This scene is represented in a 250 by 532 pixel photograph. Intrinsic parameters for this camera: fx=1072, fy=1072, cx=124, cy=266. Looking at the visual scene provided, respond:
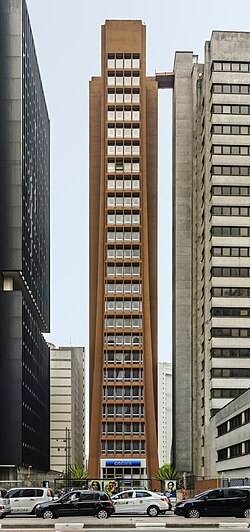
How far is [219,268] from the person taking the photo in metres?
128

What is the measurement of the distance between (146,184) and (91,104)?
633 inches

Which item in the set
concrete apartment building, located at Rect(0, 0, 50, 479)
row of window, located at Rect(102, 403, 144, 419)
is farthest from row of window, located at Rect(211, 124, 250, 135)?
row of window, located at Rect(102, 403, 144, 419)

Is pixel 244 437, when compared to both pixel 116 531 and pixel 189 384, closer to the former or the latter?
pixel 116 531

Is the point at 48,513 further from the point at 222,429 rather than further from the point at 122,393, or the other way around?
the point at 122,393

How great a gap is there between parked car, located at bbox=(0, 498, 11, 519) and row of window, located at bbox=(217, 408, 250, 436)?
2542cm

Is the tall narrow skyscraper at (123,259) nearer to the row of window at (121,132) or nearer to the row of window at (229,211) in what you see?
the row of window at (121,132)

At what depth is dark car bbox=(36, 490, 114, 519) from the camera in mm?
64938

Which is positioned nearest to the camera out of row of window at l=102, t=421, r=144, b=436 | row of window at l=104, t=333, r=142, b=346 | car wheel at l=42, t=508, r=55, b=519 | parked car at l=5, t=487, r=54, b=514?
car wheel at l=42, t=508, r=55, b=519

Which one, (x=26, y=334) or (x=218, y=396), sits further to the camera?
(x=26, y=334)

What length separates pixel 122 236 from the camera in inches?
6284

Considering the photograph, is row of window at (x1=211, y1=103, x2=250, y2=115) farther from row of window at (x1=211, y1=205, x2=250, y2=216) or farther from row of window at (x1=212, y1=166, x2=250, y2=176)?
row of window at (x1=211, y1=205, x2=250, y2=216)

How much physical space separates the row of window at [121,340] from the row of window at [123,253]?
11.7 m

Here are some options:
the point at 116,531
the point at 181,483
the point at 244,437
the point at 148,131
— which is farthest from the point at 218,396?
the point at 116,531

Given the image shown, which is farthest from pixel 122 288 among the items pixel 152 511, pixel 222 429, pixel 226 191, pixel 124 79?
pixel 152 511
